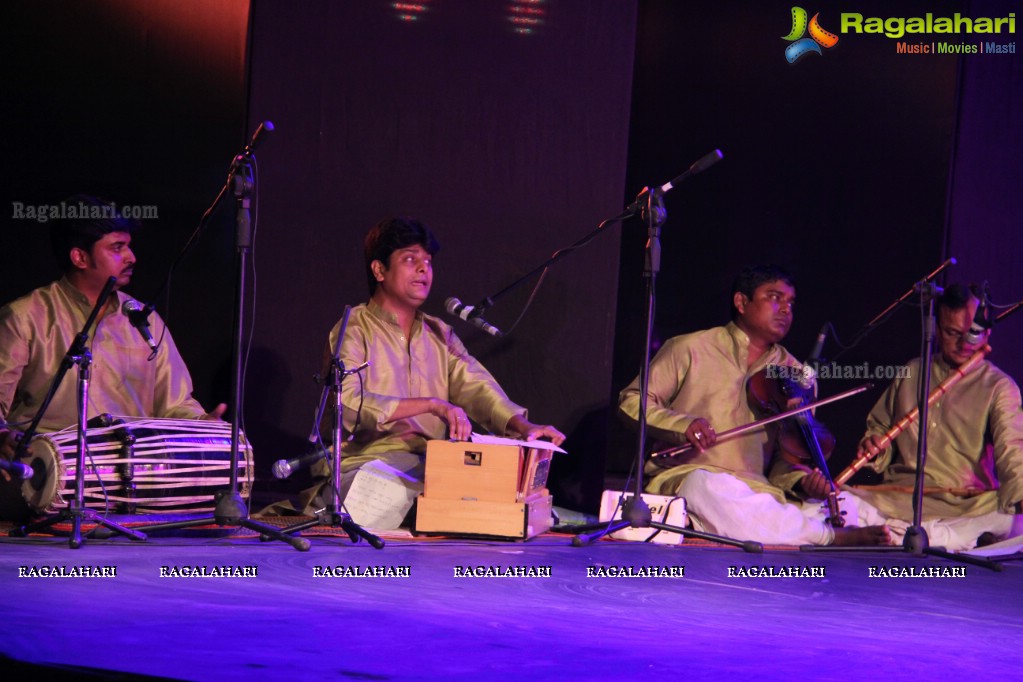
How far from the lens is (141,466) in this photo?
4.82m

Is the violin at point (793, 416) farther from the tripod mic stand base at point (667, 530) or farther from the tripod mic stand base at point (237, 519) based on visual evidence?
the tripod mic stand base at point (237, 519)

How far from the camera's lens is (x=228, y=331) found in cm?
618

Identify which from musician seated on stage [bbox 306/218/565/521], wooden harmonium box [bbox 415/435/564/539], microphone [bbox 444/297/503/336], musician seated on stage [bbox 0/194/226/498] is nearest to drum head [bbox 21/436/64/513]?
musician seated on stage [bbox 0/194/226/498]

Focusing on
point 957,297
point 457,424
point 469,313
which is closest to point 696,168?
point 469,313

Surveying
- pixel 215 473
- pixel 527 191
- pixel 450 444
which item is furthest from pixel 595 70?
pixel 215 473

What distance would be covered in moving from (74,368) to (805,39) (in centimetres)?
411

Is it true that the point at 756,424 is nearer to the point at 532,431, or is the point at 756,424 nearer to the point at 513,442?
the point at 532,431

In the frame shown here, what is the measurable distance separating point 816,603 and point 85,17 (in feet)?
14.4

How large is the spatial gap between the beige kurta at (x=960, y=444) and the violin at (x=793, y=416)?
1.15 feet

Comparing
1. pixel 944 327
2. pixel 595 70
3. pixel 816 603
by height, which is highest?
pixel 595 70

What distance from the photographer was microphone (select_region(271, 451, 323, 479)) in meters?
4.17

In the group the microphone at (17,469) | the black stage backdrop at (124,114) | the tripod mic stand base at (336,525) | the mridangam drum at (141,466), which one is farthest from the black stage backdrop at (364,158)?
the tripod mic stand base at (336,525)

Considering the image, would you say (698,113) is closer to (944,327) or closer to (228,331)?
(944,327)

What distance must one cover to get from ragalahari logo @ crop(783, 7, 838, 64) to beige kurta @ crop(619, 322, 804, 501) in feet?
5.99
